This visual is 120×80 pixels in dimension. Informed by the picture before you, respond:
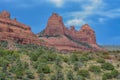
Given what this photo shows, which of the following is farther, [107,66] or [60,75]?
[107,66]

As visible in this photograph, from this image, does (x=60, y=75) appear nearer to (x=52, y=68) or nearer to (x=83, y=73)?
(x=83, y=73)

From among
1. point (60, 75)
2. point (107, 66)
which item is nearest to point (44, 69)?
point (60, 75)

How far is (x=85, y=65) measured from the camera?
70.2 metres

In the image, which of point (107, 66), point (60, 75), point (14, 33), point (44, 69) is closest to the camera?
point (60, 75)

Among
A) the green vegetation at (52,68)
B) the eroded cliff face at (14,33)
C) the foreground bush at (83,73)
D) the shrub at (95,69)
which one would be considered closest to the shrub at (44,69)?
the green vegetation at (52,68)

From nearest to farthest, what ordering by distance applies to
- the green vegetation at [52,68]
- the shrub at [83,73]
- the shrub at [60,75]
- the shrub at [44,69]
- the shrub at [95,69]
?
the shrub at [60,75] < the green vegetation at [52,68] < the shrub at [44,69] < the shrub at [83,73] < the shrub at [95,69]

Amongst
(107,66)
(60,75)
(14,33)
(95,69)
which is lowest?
(60,75)

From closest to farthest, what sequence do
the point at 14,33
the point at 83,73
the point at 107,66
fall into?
the point at 83,73 < the point at 107,66 < the point at 14,33

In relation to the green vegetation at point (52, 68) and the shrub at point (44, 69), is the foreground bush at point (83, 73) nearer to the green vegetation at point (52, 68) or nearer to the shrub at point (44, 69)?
the green vegetation at point (52, 68)

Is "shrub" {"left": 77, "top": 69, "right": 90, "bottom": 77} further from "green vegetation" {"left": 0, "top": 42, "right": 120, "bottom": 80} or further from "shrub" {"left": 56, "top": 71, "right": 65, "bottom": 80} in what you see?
"shrub" {"left": 56, "top": 71, "right": 65, "bottom": 80}

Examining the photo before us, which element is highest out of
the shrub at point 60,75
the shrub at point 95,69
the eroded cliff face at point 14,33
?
the eroded cliff face at point 14,33

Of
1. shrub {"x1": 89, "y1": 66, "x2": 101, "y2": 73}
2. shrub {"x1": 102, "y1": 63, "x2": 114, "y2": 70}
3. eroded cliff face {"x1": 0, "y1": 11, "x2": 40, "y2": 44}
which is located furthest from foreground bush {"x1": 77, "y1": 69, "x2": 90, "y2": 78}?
eroded cliff face {"x1": 0, "y1": 11, "x2": 40, "y2": 44}

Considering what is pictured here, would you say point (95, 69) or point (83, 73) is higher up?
point (95, 69)

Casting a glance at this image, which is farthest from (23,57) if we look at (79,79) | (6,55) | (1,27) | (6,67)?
(1,27)
